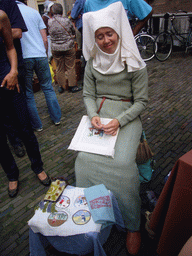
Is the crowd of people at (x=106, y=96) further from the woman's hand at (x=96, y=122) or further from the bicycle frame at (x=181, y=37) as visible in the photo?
the bicycle frame at (x=181, y=37)

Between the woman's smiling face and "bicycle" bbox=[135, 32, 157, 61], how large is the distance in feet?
19.1

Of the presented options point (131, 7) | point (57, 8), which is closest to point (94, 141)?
point (131, 7)

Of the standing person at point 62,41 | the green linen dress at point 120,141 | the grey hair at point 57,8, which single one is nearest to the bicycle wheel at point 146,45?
the standing person at point 62,41

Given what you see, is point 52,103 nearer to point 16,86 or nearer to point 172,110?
point 16,86

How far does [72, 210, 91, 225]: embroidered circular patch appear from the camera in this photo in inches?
58.9

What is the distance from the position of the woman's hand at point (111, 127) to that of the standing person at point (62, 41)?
11.9ft

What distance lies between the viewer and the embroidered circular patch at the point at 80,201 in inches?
63.9

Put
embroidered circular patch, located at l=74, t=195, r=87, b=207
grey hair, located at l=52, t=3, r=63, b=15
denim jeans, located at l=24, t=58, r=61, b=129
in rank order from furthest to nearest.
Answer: grey hair, located at l=52, t=3, r=63, b=15 < denim jeans, located at l=24, t=58, r=61, b=129 < embroidered circular patch, located at l=74, t=195, r=87, b=207

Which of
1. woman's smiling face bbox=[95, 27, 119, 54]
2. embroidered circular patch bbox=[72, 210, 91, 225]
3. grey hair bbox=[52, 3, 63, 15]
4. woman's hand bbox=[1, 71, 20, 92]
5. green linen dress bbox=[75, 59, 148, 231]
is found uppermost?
grey hair bbox=[52, 3, 63, 15]

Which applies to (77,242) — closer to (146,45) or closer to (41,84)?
(41,84)

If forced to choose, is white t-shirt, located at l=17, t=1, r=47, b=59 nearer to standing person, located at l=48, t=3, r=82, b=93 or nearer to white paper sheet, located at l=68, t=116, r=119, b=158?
standing person, located at l=48, t=3, r=82, b=93

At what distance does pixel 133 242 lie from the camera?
6.10 feet

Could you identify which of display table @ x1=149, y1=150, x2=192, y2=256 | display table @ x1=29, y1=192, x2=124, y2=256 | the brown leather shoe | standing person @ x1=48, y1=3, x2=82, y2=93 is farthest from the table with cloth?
standing person @ x1=48, y1=3, x2=82, y2=93

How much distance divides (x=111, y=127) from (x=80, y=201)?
0.69m
